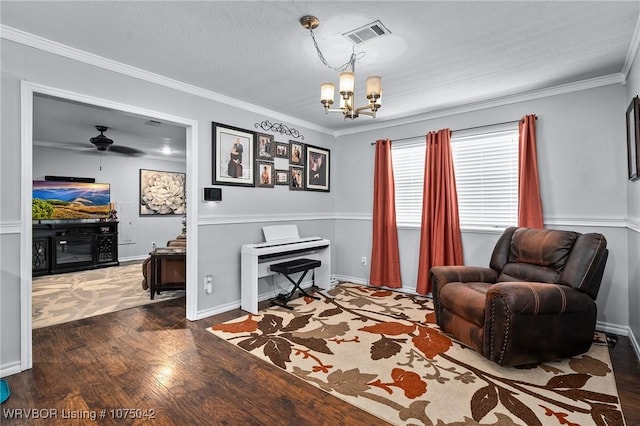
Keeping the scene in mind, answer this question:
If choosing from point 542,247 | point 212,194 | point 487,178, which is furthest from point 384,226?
point 212,194

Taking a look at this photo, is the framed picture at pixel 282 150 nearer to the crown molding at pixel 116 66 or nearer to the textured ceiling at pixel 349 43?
the crown molding at pixel 116 66

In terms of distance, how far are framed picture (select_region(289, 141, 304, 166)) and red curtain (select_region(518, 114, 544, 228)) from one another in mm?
2878

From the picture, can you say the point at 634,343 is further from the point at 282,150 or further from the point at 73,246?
the point at 73,246

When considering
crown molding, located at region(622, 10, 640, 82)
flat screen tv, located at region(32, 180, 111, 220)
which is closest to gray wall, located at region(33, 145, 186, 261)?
flat screen tv, located at region(32, 180, 111, 220)

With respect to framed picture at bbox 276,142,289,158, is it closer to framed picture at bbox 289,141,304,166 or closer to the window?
framed picture at bbox 289,141,304,166

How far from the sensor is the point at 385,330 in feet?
11.0

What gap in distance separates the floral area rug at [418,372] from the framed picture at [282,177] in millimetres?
1854

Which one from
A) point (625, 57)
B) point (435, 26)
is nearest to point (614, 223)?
point (625, 57)

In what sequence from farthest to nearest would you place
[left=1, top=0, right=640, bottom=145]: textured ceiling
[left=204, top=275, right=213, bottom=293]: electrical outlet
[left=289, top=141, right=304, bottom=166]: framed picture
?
[left=289, top=141, right=304, bottom=166]: framed picture < [left=204, top=275, right=213, bottom=293]: electrical outlet < [left=1, top=0, right=640, bottom=145]: textured ceiling

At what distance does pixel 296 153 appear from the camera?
493cm

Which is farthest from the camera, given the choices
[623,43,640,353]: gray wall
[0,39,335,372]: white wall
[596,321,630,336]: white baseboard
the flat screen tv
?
the flat screen tv

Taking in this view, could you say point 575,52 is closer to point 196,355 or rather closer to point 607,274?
point 607,274

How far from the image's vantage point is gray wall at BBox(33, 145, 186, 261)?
6.68 m

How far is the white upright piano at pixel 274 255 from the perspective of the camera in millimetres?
3904
